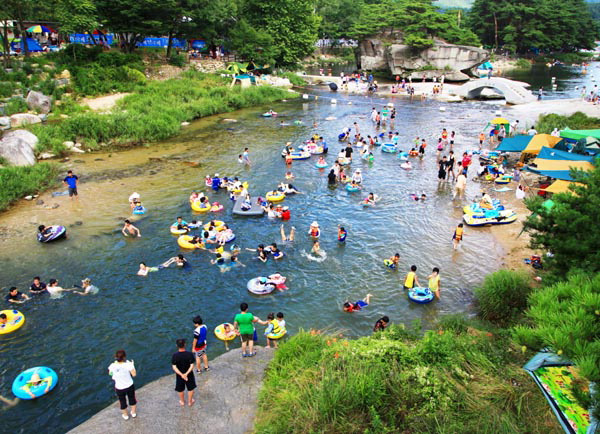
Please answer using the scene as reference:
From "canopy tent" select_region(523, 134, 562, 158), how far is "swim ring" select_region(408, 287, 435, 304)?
51.9 feet

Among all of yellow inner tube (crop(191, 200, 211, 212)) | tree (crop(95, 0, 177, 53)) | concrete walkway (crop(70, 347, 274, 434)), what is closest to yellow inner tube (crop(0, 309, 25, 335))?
concrete walkway (crop(70, 347, 274, 434))

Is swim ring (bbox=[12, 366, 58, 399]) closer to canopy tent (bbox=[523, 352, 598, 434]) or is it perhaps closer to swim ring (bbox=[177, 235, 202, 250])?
swim ring (bbox=[177, 235, 202, 250])

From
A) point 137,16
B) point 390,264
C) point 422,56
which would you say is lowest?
point 390,264

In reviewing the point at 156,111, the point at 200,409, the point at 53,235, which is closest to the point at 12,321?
the point at 53,235

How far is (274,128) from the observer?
39.1m

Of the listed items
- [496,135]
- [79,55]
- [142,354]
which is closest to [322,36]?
[79,55]

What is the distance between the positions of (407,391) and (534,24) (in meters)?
101

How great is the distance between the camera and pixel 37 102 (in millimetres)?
33500

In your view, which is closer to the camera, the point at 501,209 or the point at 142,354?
the point at 142,354

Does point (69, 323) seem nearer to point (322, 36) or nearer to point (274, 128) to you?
point (274, 128)

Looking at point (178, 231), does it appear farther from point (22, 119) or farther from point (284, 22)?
point (284, 22)

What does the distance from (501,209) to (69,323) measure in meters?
19.5

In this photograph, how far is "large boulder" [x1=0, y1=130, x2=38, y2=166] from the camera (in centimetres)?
2541

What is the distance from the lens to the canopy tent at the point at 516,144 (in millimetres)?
26516
